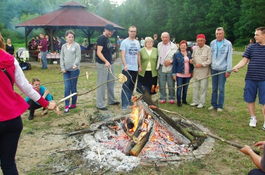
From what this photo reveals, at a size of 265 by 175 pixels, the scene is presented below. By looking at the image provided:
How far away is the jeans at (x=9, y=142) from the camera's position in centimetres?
240

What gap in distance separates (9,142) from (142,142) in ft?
6.71

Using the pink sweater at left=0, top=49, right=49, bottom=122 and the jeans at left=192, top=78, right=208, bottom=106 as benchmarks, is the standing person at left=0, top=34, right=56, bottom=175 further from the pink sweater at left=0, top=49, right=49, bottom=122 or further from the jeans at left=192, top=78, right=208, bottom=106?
the jeans at left=192, top=78, right=208, bottom=106

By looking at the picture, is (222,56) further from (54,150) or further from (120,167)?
(54,150)

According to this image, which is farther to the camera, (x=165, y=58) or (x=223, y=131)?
(x=165, y=58)

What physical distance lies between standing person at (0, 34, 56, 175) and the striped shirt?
436 cm

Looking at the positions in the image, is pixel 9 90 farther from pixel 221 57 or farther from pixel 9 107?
pixel 221 57

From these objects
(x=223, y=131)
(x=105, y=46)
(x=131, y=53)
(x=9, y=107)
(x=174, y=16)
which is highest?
(x=174, y=16)

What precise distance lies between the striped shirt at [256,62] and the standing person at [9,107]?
436 cm

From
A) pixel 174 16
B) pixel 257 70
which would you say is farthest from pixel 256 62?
pixel 174 16

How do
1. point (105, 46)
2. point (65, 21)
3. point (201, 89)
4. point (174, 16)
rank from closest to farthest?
point (105, 46) → point (201, 89) → point (65, 21) → point (174, 16)

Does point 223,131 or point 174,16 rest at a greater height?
point 174,16

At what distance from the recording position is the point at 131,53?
6.05 metres

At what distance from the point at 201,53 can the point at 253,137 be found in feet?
8.31

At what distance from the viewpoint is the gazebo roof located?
1669 centimetres
